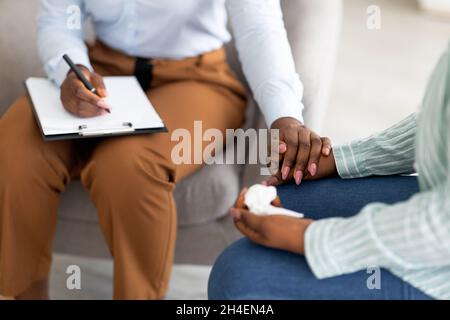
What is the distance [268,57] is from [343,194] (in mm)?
415

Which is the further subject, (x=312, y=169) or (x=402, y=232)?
(x=312, y=169)

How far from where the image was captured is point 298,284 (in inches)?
32.0

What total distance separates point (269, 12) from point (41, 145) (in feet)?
1.75

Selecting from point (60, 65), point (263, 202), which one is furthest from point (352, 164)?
point (60, 65)

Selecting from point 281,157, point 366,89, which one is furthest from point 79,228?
point 366,89

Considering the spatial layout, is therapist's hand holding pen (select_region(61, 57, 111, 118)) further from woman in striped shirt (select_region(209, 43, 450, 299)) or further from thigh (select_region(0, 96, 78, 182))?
woman in striped shirt (select_region(209, 43, 450, 299))

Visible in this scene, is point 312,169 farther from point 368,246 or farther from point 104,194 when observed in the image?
point 104,194

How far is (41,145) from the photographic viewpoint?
1.24m

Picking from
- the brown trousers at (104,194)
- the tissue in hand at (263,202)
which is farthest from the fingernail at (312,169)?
the brown trousers at (104,194)

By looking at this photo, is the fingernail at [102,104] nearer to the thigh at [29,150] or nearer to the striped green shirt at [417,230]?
the thigh at [29,150]

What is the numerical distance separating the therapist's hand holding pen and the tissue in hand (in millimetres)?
446

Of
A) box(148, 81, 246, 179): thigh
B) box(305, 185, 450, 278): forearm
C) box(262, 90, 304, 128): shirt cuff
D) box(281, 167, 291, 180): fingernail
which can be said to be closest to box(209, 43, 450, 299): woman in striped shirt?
box(305, 185, 450, 278): forearm

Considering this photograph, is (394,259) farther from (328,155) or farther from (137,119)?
(137,119)

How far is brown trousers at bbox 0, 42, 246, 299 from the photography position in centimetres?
122
